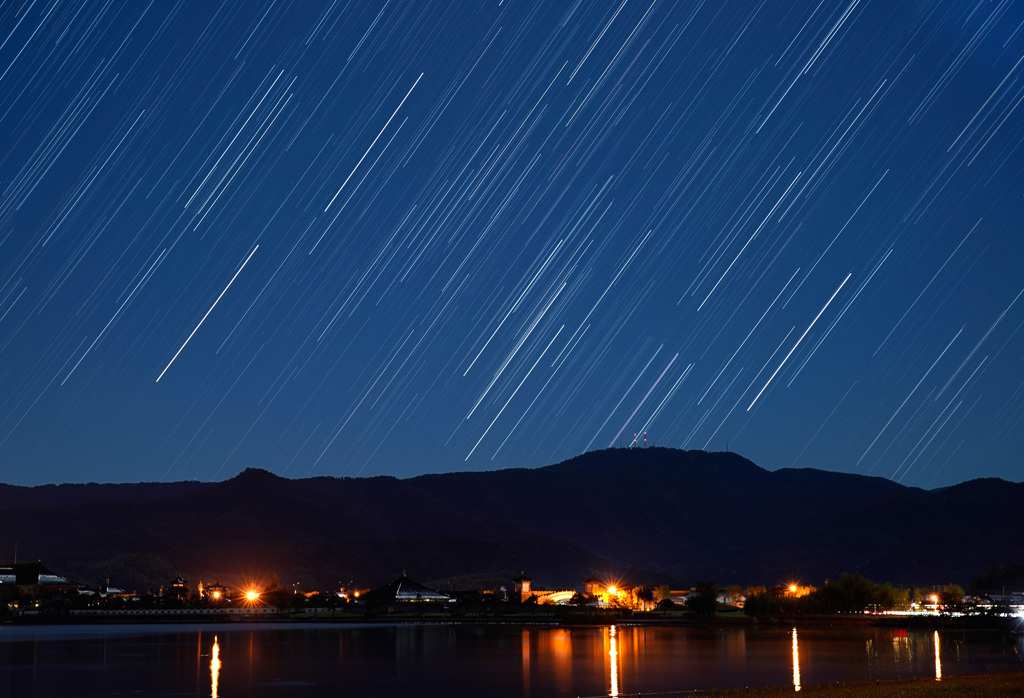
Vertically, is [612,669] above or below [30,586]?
below

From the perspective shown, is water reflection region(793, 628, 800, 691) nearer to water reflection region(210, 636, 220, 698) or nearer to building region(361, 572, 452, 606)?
water reflection region(210, 636, 220, 698)

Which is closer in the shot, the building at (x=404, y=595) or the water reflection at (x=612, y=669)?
the water reflection at (x=612, y=669)

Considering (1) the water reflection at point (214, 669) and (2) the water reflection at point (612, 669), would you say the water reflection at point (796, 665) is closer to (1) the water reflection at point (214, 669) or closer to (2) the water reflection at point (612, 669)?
(2) the water reflection at point (612, 669)

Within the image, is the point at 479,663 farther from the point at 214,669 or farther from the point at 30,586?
the point at 30,586

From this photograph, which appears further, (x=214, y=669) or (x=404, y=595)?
(x=404, y=595)

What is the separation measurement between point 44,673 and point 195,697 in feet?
47.9

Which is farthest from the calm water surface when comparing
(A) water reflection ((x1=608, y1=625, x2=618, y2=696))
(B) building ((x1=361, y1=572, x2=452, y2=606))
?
(B) building ((x1=361, y1=572, x2=452, y2=606))

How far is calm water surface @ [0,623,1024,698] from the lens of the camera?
37.6 metres

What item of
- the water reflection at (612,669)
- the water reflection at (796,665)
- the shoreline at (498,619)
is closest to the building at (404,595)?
the shoreline at (498,619)

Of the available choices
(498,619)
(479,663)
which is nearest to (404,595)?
(498,619)

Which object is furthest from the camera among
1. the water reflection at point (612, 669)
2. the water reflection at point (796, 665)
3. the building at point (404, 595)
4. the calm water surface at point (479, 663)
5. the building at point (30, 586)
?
the building at point (30, 586)

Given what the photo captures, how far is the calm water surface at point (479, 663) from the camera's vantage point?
123ft

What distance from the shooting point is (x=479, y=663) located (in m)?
49.8

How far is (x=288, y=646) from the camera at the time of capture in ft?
217
